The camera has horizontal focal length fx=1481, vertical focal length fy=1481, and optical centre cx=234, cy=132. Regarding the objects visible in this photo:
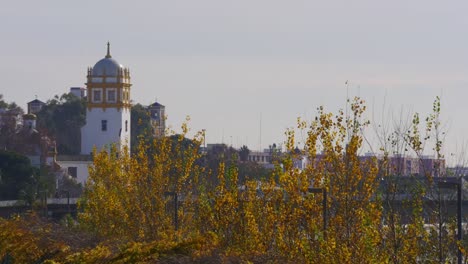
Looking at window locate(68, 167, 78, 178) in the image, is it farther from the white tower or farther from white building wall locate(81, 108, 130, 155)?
white building wall locate(81, 108, 130, 155)

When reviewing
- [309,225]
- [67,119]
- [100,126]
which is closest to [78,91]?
[67,119]

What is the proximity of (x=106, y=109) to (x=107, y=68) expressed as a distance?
4.72 m

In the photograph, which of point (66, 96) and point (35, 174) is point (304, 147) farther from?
point (66, 96)

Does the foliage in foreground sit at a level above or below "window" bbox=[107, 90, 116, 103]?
below

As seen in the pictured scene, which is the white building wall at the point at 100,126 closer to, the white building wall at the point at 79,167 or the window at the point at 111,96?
the window at the point at 111,96

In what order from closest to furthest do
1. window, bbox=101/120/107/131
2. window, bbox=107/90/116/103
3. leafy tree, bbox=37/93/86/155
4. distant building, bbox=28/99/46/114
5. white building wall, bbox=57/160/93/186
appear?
white building wall, bbox=57/160/93/186
window, bbox=107/90/116/103
window, bbox=101/120/107/131
leafy tree, bbox=37/93/86/155
distant building, bbox=28/99/46/114

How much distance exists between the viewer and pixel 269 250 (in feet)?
94.0

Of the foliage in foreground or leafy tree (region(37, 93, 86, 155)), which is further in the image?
leafy tree (region(37, 93, 86, 155))

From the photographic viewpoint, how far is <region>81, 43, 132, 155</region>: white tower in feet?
427

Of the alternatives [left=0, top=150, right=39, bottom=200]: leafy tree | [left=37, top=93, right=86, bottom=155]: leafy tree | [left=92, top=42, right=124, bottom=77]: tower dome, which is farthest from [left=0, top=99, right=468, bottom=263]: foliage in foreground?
[left=37, top=93, right=86, bottom=155]: leafy tree

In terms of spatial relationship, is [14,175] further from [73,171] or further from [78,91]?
[78,91]

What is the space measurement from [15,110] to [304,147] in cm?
11328

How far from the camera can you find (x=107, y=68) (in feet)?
423

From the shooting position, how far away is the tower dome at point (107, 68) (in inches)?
5069
